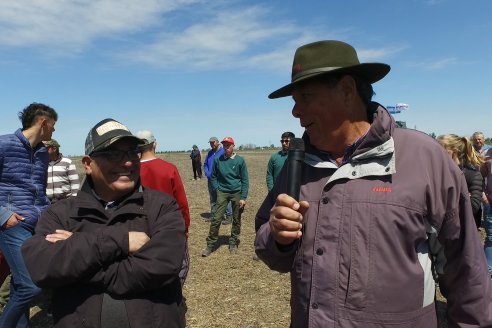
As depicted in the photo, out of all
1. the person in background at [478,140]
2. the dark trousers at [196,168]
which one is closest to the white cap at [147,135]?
the person in background at [478,140]

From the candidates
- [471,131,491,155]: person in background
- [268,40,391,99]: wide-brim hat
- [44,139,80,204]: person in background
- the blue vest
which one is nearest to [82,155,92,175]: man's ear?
[268,40,391,99]: wide-brim hat

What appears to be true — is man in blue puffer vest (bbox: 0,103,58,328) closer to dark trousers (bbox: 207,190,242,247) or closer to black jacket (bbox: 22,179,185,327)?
black jacket (bbox: 22,179,185,327)

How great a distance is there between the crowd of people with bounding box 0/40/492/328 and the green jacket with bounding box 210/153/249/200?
243 inches

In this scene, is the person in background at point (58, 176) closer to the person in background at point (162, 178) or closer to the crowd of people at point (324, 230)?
the person in background at point (162, 178)

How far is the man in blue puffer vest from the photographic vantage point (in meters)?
3.91

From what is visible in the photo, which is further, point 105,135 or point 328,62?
point 105,135

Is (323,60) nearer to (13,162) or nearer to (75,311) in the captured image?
(75,311)

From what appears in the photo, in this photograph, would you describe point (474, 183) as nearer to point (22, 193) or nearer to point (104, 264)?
point (104, 264)

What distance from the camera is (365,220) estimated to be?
74.0 inches

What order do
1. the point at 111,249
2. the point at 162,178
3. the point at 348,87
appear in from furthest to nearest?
the point at 162,178 < the point at 111,249 < the point at 348,87

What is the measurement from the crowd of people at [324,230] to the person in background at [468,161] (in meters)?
4.08

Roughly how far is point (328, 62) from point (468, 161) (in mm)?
4671

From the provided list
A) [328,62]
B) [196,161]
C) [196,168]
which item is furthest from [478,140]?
[196,168]

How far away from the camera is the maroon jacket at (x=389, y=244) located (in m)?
1.84
